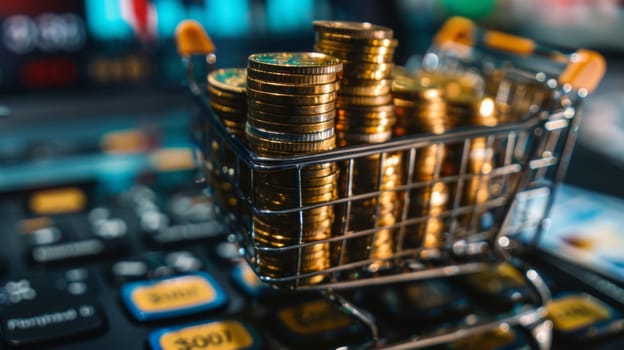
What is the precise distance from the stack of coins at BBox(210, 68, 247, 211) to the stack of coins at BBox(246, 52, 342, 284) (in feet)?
0.17

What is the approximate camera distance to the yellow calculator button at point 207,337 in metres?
0.64

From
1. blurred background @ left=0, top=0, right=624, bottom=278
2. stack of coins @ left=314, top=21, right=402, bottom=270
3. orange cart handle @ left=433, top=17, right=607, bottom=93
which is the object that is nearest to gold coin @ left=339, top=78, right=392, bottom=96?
stack of coins @ left=314, top=21, right=402, bottom=270

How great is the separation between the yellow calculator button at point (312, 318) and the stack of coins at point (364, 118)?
113mm

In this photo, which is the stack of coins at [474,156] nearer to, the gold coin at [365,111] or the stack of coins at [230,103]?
the gold coin at [365,111]

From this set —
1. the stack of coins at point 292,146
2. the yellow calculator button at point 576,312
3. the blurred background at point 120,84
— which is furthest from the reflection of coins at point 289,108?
the blurred background at point 120,84

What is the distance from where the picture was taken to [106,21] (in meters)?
1.34

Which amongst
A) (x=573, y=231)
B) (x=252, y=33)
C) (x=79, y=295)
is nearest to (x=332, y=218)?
(x=79, y=295)

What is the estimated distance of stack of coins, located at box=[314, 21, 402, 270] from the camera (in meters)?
0.60

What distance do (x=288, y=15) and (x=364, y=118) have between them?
1.02m

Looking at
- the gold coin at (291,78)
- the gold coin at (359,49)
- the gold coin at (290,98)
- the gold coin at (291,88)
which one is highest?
the gold coin at (359,49)

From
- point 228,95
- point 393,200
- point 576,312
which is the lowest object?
point 576,312

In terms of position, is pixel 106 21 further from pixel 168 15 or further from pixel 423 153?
pixel 423 153

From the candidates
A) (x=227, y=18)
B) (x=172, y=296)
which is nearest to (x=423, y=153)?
(x=172, y=296)

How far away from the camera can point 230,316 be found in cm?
72
